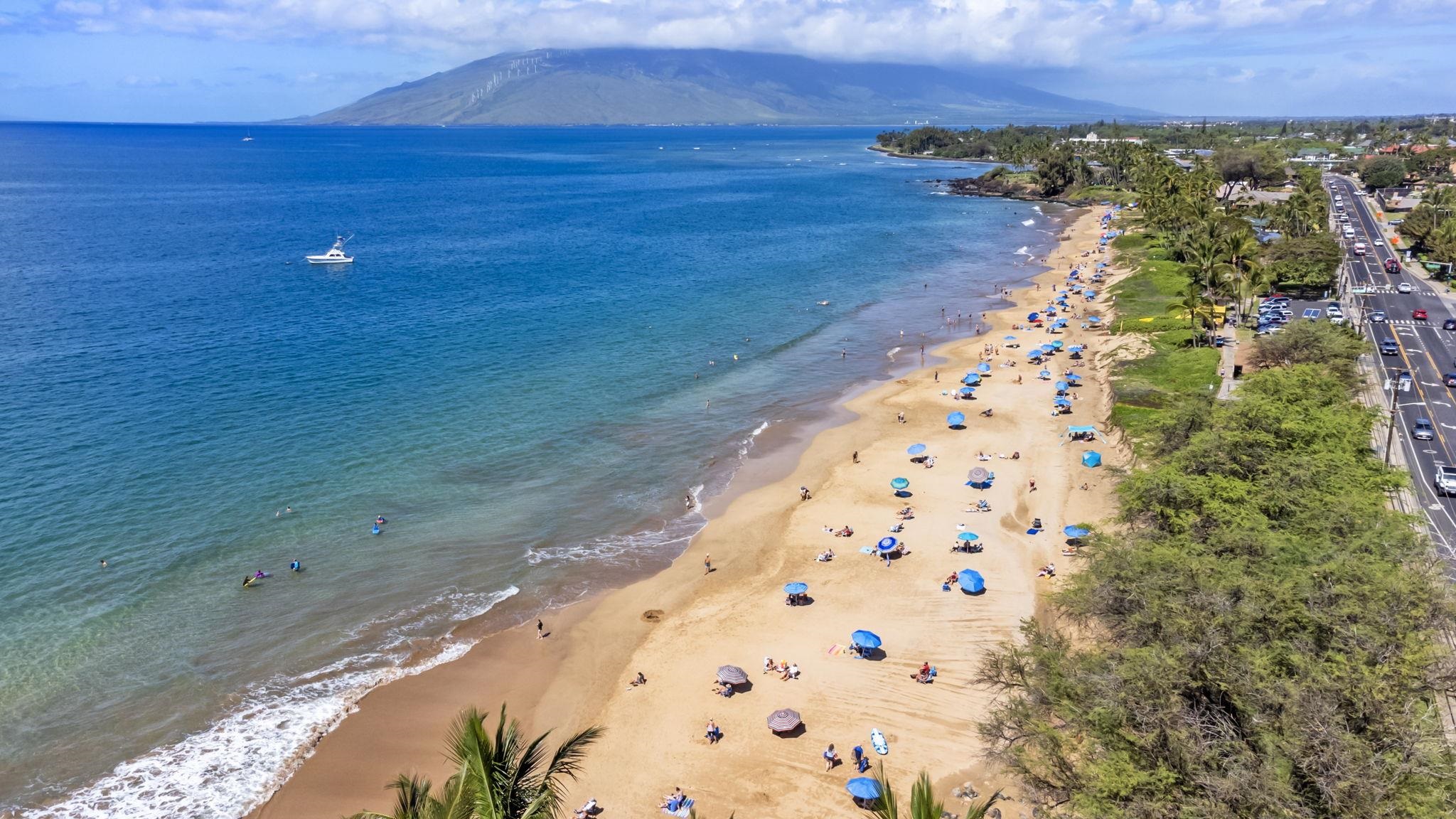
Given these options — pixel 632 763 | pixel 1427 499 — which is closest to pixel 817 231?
pixel 1427 499

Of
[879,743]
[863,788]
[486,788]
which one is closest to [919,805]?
[486,788]

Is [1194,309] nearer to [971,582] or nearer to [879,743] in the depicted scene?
[971,582]

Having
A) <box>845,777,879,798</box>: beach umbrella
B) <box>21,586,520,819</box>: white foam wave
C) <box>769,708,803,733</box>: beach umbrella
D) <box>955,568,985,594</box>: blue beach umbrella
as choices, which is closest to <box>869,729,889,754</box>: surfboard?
<box>845,777,879,798</box>: beach umbrella

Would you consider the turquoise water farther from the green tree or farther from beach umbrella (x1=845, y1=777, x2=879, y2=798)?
the green tree

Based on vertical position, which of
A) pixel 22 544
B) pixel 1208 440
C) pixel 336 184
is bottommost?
pixel 22 544

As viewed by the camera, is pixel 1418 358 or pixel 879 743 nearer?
pixel 879 743

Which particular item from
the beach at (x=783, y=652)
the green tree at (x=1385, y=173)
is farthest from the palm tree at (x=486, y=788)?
the green tree at (x=1385, y=173)

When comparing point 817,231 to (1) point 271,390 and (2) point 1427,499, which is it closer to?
(1) point 271,390
